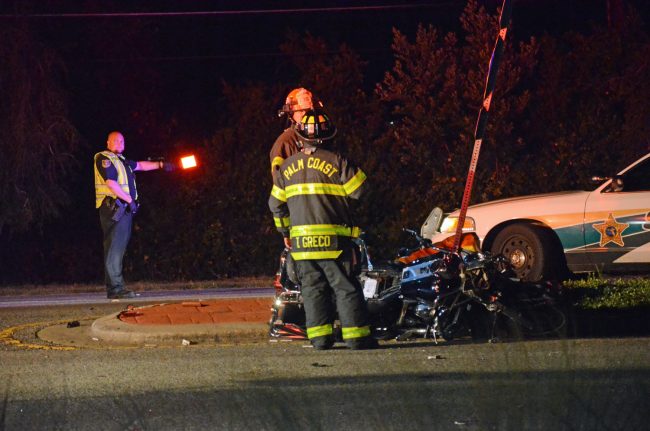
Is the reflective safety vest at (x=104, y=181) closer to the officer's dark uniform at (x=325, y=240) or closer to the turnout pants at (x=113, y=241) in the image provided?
A: the turnout pants at (x=113, y=241)

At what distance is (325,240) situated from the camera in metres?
8.54

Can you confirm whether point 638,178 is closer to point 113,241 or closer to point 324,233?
point 324,233

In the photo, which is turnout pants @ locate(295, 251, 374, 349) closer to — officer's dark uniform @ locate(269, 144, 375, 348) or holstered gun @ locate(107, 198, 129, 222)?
officer's dark uniform @ locate(269, 144, 375, 348)

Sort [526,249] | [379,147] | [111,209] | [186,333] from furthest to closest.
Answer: [379,147]
[111,209]
[526,249]
[186,333]

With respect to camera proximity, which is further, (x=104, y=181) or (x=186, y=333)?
(x=104, y=181)

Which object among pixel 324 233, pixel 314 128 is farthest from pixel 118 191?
pixel 324 233

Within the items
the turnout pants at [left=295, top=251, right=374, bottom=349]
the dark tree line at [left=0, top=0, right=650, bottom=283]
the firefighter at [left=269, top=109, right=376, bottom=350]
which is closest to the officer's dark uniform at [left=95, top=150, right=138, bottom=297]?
the dark tree line at [left=0, top=0, right=650, bottom=283]

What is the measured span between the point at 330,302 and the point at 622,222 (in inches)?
171

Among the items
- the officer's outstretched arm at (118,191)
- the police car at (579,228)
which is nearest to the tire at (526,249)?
the police car at (579,228)

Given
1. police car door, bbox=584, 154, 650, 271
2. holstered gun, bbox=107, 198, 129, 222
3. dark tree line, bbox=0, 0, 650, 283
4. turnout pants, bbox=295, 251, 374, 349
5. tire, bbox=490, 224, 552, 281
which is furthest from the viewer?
dark tree line, bbox=0, 0, 650, 283

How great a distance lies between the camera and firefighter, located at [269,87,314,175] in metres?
9.20

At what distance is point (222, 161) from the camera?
55.1 ft

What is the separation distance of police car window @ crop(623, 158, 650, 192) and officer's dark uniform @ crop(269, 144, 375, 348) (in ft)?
14.3

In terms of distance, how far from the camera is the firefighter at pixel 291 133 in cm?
920
